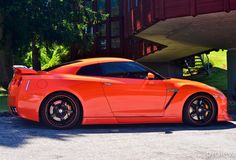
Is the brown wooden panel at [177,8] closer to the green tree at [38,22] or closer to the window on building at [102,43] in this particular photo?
the green tree at [38,22]

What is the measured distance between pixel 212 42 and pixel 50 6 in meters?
7.08

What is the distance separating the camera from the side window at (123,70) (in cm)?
916

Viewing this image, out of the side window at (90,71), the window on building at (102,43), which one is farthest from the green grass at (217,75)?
the side window at (90,71)

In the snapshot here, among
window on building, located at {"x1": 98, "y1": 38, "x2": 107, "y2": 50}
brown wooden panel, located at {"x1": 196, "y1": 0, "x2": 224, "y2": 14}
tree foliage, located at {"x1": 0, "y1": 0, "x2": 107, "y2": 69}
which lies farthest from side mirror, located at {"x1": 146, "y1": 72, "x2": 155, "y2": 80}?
window on building, located at {"x1": 98, "y1": 38, "x2": 107, "y2": 50}

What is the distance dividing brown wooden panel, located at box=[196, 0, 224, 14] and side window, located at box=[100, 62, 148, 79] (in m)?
5.44

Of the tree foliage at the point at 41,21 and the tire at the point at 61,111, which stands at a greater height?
the tree foliage at the point at 41,21

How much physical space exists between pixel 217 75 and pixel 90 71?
2279 cm

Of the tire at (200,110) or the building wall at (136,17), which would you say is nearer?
the tire at (200,110)

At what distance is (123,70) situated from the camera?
9203 mm

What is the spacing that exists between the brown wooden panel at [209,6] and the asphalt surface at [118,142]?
5323mm

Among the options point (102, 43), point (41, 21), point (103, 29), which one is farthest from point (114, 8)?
point (41, 21)

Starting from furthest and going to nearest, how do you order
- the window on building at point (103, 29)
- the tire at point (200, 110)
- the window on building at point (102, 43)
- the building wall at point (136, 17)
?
the window on building at point (103, 29), the window on building at point (102, 43), the building wall at point (136, 17), the tire at point (200, 110)

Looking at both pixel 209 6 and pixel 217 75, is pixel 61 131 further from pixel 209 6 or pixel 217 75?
pixel 217 75

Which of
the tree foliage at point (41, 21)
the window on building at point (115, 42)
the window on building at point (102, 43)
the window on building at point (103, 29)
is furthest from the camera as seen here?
the window on building at point (103, 29)
